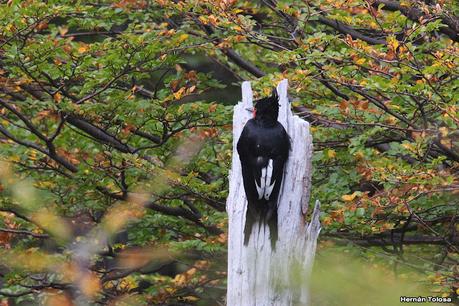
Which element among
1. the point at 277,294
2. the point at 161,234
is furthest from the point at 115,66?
the point at 277,294

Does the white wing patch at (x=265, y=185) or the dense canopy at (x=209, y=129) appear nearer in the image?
the white wing patch at (x=265, y=185)

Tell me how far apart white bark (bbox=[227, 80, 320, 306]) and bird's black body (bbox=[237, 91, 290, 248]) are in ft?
0.14

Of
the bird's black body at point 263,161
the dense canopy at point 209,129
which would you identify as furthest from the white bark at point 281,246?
the dense canopy at point 209,129

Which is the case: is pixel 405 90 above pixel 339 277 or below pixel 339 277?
above

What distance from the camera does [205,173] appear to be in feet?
23.6

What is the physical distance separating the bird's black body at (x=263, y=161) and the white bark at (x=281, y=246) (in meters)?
0.04

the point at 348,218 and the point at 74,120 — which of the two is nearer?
the point at 348,218

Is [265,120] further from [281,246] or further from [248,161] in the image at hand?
[281,246]

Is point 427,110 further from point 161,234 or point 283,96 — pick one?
point 161,234

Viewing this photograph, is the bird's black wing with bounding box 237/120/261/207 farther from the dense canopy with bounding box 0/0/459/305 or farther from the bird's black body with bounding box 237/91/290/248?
the dense canopy with bounding box 0/0/459/305

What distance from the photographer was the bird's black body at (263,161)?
12.5ft

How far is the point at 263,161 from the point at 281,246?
Answer: 53 cm

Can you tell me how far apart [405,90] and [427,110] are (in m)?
0.74

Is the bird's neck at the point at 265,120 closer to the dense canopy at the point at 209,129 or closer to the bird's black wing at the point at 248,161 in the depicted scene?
the bird's black wing at the point at 248,161
